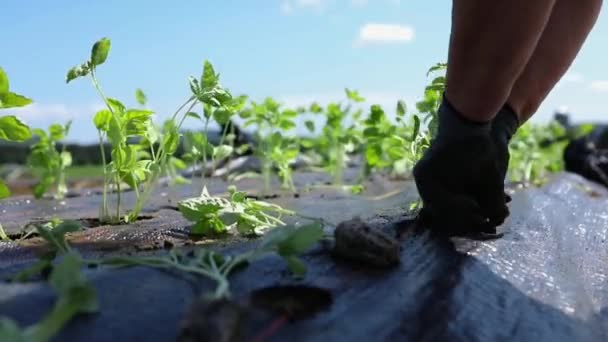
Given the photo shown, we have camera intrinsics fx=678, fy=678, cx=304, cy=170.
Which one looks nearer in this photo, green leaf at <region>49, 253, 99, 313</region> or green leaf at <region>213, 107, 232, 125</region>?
green leaf at <region>49, 253, 99, 313</region>

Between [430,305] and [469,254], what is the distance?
12.0 inches

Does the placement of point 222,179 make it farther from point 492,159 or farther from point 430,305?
point 430,305

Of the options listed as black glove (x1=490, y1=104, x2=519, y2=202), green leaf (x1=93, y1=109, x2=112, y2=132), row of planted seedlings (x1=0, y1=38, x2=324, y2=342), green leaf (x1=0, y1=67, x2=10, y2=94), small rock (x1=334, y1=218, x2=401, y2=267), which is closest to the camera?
row of planted seedlings (x1=0, y1=38, x2=324, y2=342)

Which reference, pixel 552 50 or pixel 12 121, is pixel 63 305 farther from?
pixel 552 50

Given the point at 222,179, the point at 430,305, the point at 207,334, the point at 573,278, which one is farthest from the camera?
the point at 222,179

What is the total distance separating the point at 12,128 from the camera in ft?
4.31

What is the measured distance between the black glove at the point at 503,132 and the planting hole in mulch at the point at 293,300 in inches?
23.8

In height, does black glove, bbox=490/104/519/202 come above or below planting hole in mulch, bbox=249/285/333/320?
above

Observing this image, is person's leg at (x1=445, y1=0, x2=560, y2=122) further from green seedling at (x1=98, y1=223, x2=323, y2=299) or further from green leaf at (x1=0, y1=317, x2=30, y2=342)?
green leaf at (x1=0, y1=317, x2=30, y2=342)

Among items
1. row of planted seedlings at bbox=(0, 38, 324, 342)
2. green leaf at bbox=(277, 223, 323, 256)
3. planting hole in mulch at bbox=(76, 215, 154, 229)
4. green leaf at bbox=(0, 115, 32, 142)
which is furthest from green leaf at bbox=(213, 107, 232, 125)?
green leaf at bbox=(277, 223, 323, 256)

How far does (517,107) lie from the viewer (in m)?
1.51

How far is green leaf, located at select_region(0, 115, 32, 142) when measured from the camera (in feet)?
4.30

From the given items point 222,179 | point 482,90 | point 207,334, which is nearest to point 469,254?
point 482,90

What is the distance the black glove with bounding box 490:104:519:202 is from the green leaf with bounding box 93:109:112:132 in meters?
0.92
